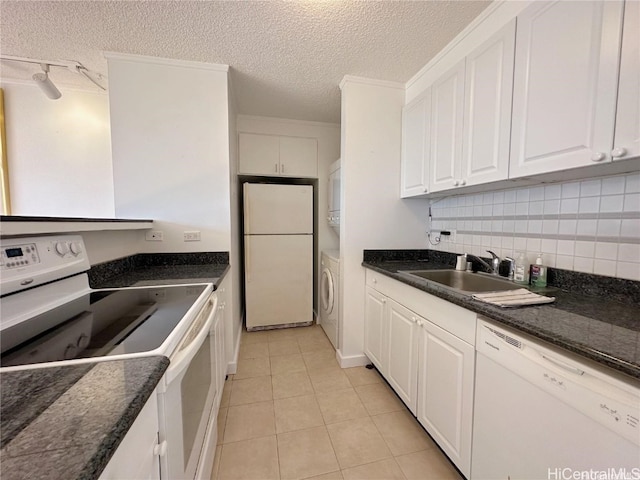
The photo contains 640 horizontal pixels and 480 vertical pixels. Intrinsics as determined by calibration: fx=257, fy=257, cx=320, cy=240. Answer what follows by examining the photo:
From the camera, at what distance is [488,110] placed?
143 cm

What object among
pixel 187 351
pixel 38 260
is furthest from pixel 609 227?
pixel 38 260

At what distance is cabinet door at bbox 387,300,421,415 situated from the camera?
1545 millimetres

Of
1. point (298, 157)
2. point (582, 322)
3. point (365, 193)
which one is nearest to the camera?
point (582, 322)

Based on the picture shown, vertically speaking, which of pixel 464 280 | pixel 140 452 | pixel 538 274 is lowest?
pixel 140 452

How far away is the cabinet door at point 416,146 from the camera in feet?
6.43

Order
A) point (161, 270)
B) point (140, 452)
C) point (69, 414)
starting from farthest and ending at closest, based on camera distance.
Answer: point (161, 270)
point (140, 452)
point (69, 414)

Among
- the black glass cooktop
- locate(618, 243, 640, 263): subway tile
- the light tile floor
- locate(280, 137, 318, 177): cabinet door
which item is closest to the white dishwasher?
the light tile floor

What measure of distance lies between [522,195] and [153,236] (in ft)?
8.44


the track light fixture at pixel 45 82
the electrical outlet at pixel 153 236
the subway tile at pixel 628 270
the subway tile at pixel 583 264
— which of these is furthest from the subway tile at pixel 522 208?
the track light fixture at pixel 45 82

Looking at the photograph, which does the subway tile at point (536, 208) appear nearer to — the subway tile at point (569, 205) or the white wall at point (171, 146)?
the subway tile at point (569, 205)

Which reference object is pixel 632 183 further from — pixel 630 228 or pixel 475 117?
pixel 475 117

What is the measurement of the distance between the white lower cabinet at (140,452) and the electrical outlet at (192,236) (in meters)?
1.57

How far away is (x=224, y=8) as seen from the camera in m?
1.46

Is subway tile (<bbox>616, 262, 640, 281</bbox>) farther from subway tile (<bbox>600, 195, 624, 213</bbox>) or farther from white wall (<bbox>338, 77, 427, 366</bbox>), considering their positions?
white wall (<bbox>338, 77, 427, 366</bbox>)
